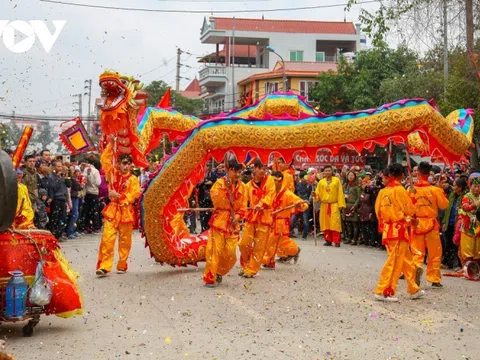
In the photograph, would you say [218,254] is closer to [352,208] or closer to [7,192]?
[7,192]

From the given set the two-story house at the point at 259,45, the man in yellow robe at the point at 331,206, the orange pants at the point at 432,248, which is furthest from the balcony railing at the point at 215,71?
the orange pants at the point at 432,248

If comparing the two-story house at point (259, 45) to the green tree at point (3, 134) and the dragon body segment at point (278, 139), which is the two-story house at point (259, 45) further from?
the dragon body segment at point (278, 139)

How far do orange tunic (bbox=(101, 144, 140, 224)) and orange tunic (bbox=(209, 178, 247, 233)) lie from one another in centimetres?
159

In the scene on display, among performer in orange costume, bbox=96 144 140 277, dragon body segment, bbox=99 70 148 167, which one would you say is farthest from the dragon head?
performer in orange costume, bbox=96 144 140 277

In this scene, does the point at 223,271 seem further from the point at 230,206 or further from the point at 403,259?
the point at 403,259

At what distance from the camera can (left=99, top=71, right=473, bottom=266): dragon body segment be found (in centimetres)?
977

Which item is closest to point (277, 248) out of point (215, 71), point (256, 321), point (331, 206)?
point (331, 206)

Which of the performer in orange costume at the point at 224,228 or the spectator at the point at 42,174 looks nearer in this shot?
the performer in orange costume at the point at 224,228

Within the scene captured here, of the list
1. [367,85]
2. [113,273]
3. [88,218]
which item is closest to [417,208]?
[113,273]

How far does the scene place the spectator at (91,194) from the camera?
18.5 metres

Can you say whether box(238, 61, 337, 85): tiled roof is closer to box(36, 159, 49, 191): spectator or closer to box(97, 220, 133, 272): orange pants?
box(36, 159, 49, 191): spectator

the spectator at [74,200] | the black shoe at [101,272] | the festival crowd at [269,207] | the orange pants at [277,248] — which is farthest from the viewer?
the spectator at [74,200]

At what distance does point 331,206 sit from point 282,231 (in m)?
4.55

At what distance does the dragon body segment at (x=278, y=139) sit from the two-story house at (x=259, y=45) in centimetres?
4701
